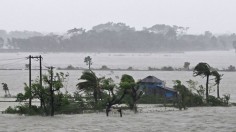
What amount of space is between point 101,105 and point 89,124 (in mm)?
9651

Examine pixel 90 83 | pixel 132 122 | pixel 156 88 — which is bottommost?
pixel 132 122

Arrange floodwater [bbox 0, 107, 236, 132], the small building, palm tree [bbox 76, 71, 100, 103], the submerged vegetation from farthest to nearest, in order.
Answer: the small building < palm tree [bbox 76, 71, 100, 103] < the submerged vegetation < floodwater [bbox 0, 107, 236, 132]

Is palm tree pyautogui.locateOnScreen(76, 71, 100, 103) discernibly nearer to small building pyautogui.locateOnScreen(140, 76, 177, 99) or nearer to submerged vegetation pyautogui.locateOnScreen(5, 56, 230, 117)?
submerged vegetation pyautogui.locateOnScreen(5, 56, 230, 117)

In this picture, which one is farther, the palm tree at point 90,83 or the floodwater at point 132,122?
the palm tree at point 90,83

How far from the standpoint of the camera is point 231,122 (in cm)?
3338

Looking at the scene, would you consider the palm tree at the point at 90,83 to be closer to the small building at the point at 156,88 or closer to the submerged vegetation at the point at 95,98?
the submerged vegetation at the point at 95,98

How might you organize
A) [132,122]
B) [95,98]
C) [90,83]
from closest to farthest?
[132,122]
[95,98]
[90,83]

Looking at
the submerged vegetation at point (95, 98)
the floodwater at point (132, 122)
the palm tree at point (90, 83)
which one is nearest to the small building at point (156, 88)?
the submerged vegetation at point (95, 98)

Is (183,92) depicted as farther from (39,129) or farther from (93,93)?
(39,129)

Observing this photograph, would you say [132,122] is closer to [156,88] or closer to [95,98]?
[95,98]

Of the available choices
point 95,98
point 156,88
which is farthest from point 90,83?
point 156,88

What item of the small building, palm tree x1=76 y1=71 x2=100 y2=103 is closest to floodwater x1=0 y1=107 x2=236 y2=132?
palm tree x1=76 y1=71 x2=100 y2=103

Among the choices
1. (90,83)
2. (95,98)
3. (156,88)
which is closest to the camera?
(95,98)

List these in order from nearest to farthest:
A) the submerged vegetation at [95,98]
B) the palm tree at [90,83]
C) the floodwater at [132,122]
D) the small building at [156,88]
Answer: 1. the floodwater at [132,122]
2. the submerged vegetation at [95,98]
3. the palm tree at [90,83]
4. the small building at [156,88]
